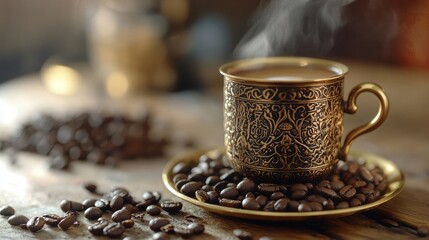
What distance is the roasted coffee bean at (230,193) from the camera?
96 centimetres

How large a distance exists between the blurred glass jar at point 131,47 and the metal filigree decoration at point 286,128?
45.7 inches

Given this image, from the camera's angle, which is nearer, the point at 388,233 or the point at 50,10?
the point at 388,233

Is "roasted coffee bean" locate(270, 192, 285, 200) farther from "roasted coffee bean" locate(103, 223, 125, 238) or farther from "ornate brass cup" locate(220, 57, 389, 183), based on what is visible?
"roasted coffee bean" locate(103, 223, 125, 238)

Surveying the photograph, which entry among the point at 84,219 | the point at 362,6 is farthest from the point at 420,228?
the point at 362,6

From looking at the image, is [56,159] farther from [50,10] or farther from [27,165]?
[50,10]

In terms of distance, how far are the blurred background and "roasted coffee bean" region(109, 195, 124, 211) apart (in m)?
0.82

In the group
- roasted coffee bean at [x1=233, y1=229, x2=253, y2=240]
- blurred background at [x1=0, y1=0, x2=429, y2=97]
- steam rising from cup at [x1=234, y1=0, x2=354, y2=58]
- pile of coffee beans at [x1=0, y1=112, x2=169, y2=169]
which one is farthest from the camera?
blurred background at [x1=0, y1=0, x2=429, y2=97]

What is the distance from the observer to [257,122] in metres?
0.97

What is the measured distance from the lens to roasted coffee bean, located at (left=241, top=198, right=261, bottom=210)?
36.2 inches

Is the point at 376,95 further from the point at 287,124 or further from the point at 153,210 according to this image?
the point at 153,210

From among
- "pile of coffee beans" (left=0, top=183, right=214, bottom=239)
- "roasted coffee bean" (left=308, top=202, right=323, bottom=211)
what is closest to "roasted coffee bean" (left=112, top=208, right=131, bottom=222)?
"pile of coffee beans" (left=0, top=183, right=214, bottom=239)

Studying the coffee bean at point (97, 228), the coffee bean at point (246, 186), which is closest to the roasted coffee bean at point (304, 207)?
the coffee bean at point (246, 186)

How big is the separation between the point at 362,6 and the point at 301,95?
1.18 meters

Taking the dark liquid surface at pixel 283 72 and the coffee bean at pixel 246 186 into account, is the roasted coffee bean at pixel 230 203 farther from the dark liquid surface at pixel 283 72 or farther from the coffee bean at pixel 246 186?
the dark liquid surface at pixel 283 72
